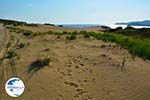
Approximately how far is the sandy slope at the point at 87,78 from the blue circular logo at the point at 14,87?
0.15 metres

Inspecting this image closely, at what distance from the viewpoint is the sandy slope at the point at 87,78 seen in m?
10.5

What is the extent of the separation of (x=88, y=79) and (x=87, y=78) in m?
0.15

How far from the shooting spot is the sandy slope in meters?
10.5

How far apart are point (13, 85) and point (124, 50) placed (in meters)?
8.67

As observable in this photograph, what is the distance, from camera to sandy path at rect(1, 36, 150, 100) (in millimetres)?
10500

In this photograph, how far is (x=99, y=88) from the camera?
1123 centimetres

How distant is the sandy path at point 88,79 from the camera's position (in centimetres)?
1050

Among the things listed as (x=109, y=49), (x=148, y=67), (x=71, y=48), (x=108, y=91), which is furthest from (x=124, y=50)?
(x=108, y=91)

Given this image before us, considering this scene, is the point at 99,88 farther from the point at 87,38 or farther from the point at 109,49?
the point at 87,38

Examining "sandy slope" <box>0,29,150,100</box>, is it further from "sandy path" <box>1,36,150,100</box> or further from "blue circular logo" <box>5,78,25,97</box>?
"blue circular logo" <box>5,78,25,97</box>

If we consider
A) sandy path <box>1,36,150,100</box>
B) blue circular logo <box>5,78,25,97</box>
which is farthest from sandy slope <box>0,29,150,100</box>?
blue circular logo <box>5,78,25,97</box>

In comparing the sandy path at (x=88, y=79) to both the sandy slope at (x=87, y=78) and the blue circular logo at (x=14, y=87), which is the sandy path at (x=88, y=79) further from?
the blue circular logo at (x=14, y=87)

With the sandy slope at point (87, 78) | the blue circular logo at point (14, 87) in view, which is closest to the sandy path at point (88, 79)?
the sandy slope at point (87, 78)

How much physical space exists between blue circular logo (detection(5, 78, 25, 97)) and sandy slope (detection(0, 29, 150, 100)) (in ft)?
0.50
